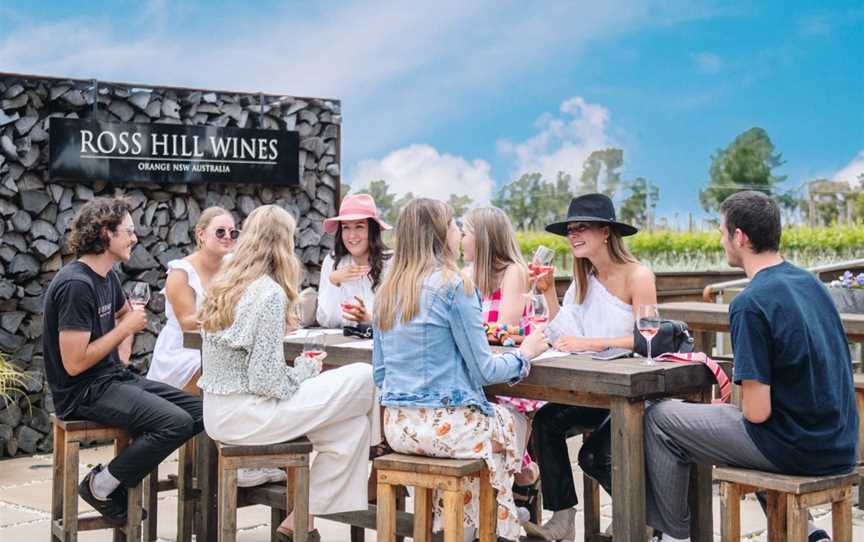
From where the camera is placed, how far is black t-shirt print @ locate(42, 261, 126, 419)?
400 cm

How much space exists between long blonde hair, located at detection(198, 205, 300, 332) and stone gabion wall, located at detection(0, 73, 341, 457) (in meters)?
2.42

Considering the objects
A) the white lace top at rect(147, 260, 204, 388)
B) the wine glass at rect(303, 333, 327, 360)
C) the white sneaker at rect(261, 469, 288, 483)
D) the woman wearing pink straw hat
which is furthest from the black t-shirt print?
the woman wearing pink straw hat

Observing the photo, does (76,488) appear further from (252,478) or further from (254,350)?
(254,350)

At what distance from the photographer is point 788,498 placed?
10.0 ft

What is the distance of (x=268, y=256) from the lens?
3785 mm

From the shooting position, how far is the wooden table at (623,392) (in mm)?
3236

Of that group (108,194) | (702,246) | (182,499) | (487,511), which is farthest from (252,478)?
(702,246)

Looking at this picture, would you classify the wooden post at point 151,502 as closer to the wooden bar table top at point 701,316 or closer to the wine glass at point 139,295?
the wine glass at point 139,295

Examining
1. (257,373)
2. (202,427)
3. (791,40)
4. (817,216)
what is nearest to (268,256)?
(257,373)

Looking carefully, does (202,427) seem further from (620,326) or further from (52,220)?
(52,220)

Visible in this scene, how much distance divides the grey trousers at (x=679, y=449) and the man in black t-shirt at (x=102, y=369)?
1.77m

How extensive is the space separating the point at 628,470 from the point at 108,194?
14.2 ft

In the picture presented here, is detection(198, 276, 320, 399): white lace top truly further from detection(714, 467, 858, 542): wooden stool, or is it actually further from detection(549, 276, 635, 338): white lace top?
detection(714, 467, 858, 542): wooden stool

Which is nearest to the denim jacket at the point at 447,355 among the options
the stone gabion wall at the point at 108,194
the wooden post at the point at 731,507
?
the wooden post at the point at 731,507
